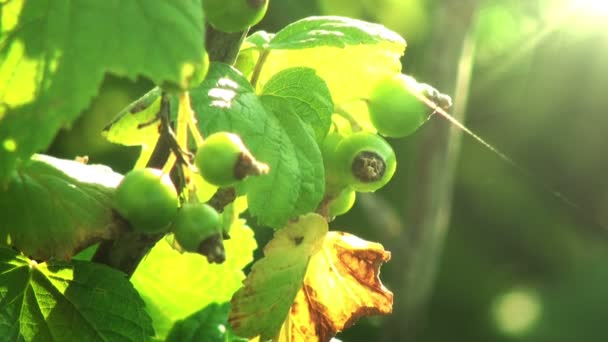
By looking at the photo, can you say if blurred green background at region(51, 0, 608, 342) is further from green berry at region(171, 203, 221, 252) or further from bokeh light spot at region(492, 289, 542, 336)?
green berry at region(171, 203, 221, 252)

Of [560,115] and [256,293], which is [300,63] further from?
[560,115]

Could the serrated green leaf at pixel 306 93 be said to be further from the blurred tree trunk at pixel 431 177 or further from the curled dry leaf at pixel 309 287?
the blurred tree trunk at pixel 431 177

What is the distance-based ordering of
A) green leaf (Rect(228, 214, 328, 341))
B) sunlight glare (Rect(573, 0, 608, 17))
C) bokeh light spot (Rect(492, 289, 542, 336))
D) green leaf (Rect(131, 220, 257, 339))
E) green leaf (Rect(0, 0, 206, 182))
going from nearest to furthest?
green leaf (Rect(0, 0, 206, 182))
green leaf (Rect(228, 214, 328, 341))
green leaf (Rect(131, 220, 257, 339))
sunlight glare (Rect(573, 0, 608, 17))
bokeh light spot (Rect(492, 289, 542, 336))

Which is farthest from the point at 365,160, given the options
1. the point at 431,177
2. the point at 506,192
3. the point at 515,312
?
the point at 506,192

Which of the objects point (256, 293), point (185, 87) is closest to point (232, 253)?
point (256, 293)

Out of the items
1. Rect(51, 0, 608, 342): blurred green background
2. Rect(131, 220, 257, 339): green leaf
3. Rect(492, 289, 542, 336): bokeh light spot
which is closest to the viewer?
Rect(131, 220, 257, 339): green leaf

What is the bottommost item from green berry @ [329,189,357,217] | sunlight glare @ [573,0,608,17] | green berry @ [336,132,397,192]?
green berry @ [329,189,357,217]

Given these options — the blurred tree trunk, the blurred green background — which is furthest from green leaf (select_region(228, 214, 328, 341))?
the blurred green background
